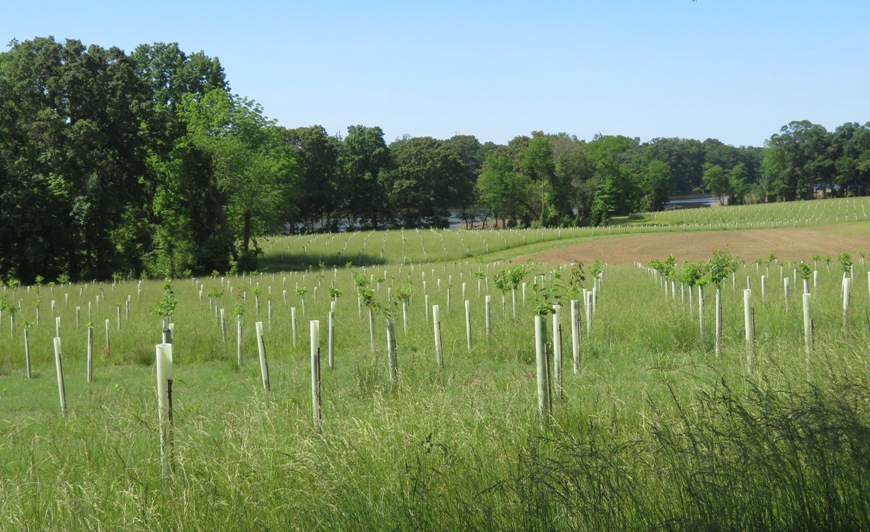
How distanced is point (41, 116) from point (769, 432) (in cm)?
4295

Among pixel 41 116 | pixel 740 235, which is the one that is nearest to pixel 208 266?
pixel 41 116

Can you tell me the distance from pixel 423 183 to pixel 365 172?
22.4 feet

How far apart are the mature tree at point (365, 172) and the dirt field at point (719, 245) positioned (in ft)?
121

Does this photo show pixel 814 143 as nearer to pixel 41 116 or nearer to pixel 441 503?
pixel 41 116

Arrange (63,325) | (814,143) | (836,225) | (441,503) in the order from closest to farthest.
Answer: (441,503)
(63,325)
(836,225)
(814,143)

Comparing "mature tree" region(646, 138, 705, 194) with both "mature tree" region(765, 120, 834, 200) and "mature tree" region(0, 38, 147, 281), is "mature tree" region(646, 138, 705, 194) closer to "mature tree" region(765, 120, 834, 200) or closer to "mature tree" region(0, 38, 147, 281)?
"mature tree" region(765, 120, 834, 200)

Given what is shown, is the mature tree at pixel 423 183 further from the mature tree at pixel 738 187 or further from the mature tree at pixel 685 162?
the mature tree at pixel 685 162

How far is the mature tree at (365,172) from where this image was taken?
88.3 metres

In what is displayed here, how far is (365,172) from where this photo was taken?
292 ft

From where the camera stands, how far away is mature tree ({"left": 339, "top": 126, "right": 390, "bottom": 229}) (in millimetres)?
88312

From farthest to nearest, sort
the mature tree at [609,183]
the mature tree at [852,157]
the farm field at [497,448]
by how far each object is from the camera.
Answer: the mature tree at [852,157], the mature tree at [609,183], the farm field at [497,448]

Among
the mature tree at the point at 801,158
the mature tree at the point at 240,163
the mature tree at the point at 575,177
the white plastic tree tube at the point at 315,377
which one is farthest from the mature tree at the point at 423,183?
the white plastic tree tube at the point at 315,377

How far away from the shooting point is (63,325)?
19.9 meters

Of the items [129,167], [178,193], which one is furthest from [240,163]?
[129,167]
